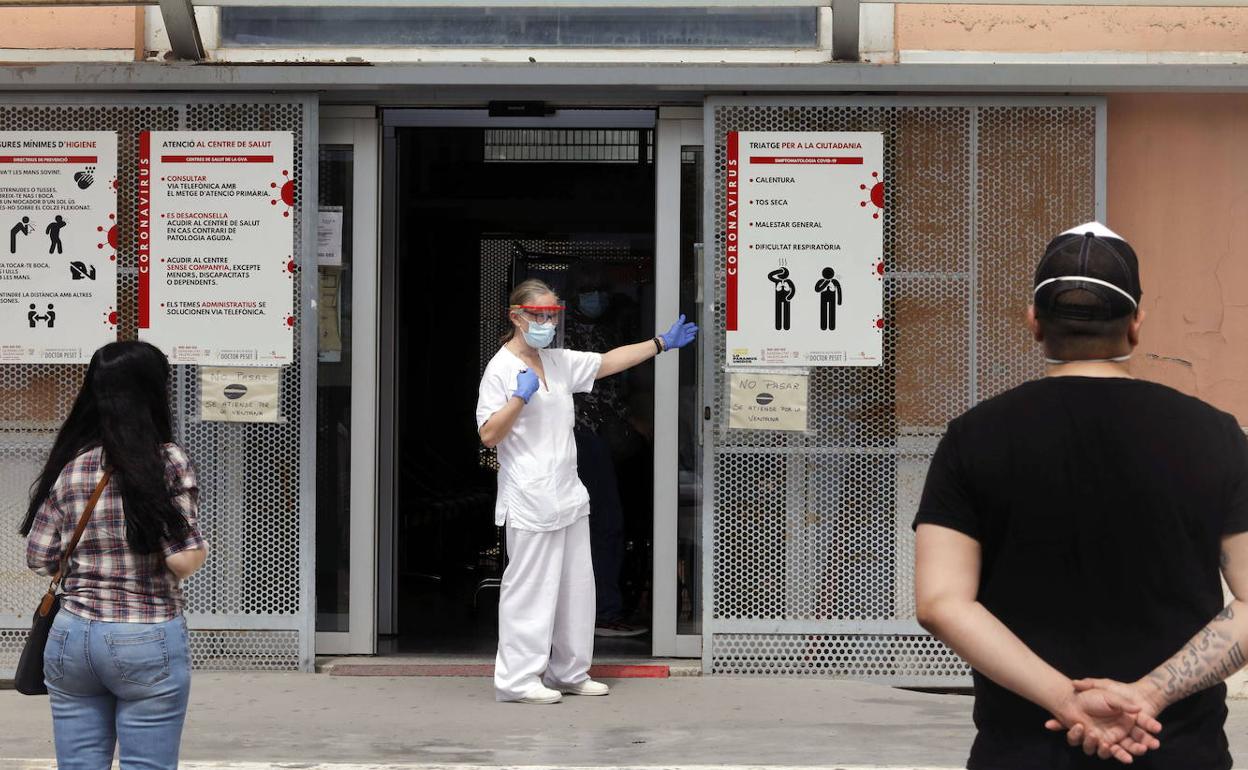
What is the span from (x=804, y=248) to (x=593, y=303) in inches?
95.9

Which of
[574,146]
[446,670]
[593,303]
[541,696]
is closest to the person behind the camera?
[541,696]

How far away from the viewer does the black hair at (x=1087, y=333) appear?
265 centimetres

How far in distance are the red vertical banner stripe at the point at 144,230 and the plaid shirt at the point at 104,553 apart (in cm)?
314

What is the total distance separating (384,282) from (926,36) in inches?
106

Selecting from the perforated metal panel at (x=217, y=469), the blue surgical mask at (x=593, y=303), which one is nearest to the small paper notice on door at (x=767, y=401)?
the perforated metal panel at (x=217, y=469)

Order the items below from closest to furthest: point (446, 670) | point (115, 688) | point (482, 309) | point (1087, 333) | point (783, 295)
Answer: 1. point (1087, 333)
2. point (115, 688)
3. point (783, 295)
4. point (446, 670)
5. point (482, 309)

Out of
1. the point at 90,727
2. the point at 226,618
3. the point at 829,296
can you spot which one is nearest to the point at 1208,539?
the point at 90,727

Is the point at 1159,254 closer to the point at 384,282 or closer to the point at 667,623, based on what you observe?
the point at 667,623

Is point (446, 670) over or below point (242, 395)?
below

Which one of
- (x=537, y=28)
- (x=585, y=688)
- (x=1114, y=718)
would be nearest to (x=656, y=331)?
(x=537, y=28)

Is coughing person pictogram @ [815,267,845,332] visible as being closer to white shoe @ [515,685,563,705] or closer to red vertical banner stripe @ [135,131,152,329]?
white shoe @ [515,685,563,705]

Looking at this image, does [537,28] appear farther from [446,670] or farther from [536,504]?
[446,670]

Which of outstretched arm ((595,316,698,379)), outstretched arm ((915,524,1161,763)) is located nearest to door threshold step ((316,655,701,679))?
outstretched arm ((595,316,698,379))

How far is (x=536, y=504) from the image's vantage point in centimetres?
630
